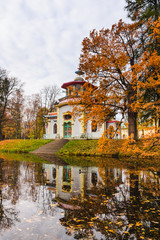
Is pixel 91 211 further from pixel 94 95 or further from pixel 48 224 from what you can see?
pixel 94 95

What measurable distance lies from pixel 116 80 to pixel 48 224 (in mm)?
12126

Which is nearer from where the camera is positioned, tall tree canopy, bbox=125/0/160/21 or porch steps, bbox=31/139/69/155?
tall tree canopy, bbox=125/0/160/21

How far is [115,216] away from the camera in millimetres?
3637

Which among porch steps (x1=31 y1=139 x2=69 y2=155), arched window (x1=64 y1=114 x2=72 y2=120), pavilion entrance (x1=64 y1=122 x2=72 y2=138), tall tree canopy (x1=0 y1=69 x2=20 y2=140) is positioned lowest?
porch steps (x1=31 y1=139 x2=69 y2=155)

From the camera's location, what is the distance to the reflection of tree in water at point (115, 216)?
296 centimetres

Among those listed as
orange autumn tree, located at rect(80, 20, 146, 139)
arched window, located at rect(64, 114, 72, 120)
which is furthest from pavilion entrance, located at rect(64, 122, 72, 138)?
orange autumn tree, located at rect(80, 20, 146, 139)

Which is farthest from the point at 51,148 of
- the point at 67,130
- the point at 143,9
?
the point at 143,9

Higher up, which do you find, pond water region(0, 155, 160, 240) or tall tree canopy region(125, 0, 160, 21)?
tall tree canopy region(125, 0, 160, 21)

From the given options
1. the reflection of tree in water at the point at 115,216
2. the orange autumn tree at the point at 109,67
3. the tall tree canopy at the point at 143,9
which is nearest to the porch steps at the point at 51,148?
the orange autumn tree at the point at 109,67

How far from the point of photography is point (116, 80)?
1360 centimetres

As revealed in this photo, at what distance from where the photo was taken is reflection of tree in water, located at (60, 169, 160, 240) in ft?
9.70

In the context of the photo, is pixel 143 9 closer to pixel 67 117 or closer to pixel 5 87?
pixel 67 117

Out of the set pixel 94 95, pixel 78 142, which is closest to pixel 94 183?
pixel 94 95

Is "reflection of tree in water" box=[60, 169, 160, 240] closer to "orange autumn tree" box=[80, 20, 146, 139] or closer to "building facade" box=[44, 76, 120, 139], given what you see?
"orange autumn tree" box=[80, 20, 146, 139]
